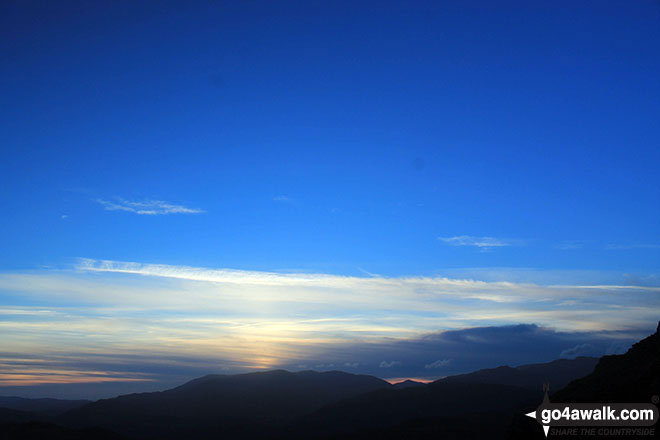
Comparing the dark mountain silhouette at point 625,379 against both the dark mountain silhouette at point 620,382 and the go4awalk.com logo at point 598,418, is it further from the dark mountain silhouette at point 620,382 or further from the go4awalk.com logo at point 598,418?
the go4awalk.com logo at point 598,418

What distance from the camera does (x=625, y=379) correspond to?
65062 millimetres

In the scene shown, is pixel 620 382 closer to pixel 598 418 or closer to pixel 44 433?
pixel 598 418

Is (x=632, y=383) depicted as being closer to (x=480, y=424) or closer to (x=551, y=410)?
(x=551, y=410)

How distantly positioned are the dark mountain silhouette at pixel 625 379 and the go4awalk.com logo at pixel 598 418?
4290 millimetres

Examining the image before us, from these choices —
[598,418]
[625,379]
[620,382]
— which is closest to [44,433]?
[598,418]

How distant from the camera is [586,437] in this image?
49.4 meters

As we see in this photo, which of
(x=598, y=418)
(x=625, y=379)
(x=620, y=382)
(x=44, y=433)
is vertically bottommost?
(x=44, y=433)

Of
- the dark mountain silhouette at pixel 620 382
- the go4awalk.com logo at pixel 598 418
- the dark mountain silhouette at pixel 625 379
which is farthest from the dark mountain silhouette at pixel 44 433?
the go4awalk.com logo at pixel 598 418

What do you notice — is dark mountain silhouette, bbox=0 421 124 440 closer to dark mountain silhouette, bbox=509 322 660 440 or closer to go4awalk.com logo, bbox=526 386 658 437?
dark mountain silhouette, bbox=509 322 660 440

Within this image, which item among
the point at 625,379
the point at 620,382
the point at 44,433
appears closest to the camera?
the point at 620,382

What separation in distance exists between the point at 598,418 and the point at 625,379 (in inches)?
628

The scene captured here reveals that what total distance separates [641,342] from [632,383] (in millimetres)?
24225

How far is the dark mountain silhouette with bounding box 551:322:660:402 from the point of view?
191 ft

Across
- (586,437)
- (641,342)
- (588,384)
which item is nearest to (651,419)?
(586,437)
